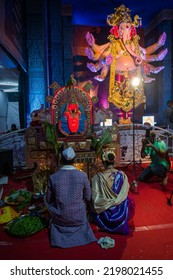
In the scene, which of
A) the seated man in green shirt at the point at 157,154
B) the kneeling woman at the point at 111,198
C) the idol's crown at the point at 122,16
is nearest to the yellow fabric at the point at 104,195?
the kneeling woman at the point at 111,198

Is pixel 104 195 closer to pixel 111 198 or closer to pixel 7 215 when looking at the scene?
pixel 111 198

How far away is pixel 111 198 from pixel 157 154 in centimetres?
250

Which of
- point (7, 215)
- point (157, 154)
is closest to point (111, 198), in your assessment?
point (7, 215)

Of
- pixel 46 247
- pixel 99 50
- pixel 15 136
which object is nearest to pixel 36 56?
pixel 99 50

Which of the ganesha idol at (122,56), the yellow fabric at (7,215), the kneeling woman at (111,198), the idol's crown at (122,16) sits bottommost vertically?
the yellow fabric at (7,215)

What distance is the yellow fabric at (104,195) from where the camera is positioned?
3248 mm

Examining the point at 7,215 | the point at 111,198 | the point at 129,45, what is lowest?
the point at 7,215

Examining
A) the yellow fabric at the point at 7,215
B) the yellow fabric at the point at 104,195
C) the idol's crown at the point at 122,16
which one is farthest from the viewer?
the idol's crown at the point at 122,16

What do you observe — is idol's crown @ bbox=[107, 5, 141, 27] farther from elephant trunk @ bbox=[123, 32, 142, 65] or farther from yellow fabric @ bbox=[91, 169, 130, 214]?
yellow fabric @ bbox=[91, 169, 130, 214]

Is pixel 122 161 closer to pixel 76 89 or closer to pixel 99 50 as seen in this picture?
pixel 76 89

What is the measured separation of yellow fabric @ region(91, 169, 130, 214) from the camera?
3248 mm

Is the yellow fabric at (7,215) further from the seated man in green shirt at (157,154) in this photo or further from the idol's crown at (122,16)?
the idol's crown at (122,16)

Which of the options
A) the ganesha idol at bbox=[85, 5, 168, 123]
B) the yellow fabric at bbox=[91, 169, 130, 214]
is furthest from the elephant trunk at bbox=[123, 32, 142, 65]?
the yellow fabric at bbox=[91, 169, 130, 214]

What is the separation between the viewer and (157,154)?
539cm
